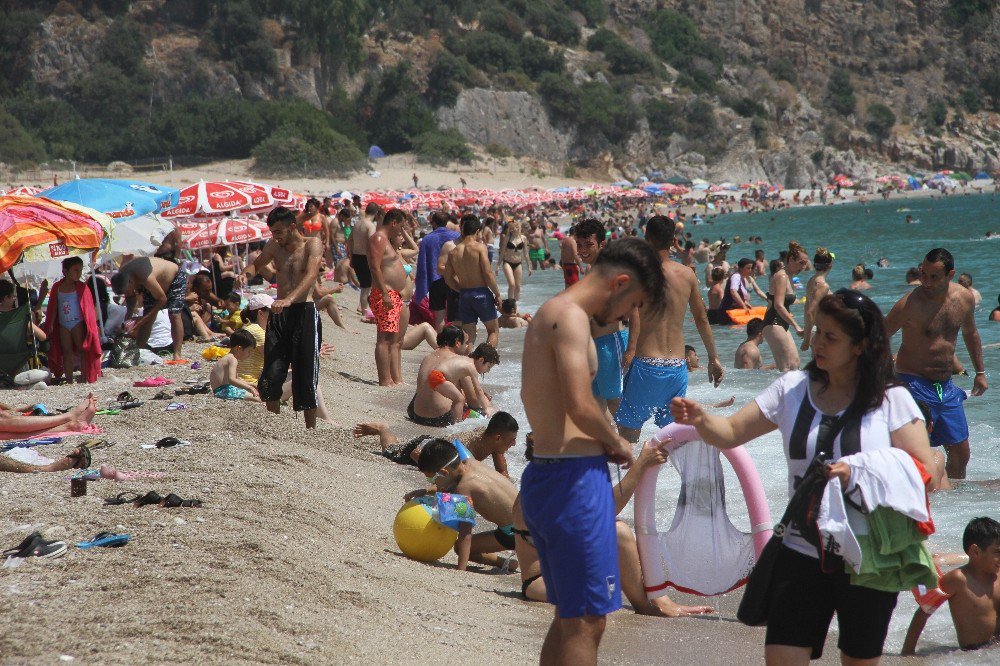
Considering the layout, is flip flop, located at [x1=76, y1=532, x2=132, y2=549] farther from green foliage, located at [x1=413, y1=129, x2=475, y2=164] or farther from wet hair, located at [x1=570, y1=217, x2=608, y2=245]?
green foliage, located at [x1=413, y1=129, x2=475, y2=164]

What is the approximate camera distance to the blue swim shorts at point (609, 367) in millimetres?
5465

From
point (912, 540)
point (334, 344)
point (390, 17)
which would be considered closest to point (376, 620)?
point (912, 540)

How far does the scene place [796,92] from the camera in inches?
3942

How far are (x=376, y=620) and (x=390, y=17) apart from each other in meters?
87.8

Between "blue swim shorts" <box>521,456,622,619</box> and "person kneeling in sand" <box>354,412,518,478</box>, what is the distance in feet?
8.93

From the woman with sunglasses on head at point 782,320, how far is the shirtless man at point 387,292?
12.0 feet

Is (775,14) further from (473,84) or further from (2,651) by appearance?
(2,651)

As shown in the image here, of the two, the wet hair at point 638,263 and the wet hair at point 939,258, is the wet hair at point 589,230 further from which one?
the wet hair at point 638,263

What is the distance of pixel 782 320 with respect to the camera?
35.6ft

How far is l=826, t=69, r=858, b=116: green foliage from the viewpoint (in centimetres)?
9844

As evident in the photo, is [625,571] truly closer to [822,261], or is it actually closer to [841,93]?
[822,261]

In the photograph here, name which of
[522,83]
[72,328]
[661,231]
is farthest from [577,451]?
[522,83]

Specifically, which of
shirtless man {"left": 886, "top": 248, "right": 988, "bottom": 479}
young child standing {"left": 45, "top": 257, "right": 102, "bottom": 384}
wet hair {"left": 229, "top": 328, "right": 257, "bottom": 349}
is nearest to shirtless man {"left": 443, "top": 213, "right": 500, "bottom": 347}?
wet hair {"left": 229, "top": 328, "right": 257, "bottom": 349}

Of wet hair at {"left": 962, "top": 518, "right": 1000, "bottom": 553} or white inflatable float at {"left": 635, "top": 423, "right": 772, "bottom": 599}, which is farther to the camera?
wet hair at {"left": 962, "top": 518, "right": 1000, "bottom": 553}
